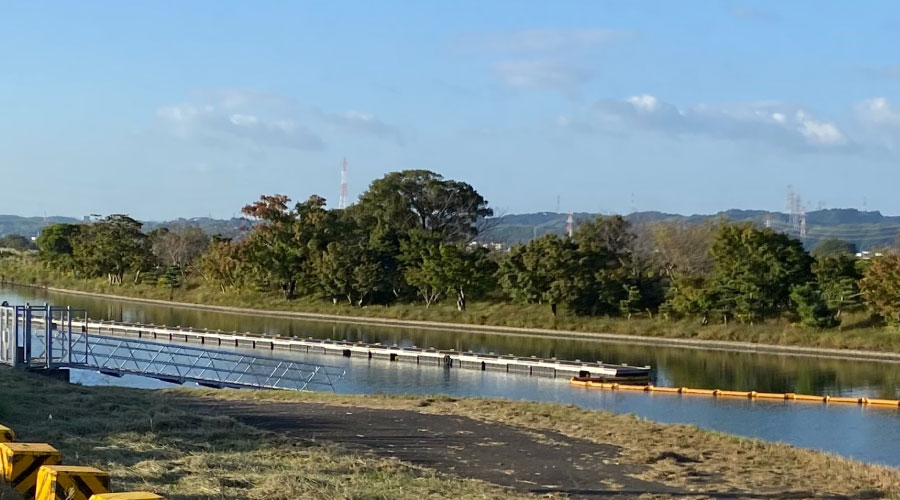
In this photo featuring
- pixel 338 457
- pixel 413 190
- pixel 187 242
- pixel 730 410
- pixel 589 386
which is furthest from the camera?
pixel 187 242

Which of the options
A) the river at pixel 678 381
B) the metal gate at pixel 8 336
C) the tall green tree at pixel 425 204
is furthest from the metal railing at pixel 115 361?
the tall green tree at pixel 425 204

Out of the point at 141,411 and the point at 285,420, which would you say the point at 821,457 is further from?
the point at 141,411

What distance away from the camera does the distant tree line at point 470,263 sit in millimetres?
45656

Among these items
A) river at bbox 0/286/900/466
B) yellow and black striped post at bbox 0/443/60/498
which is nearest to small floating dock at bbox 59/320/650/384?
river at bbox 0/286/900/466

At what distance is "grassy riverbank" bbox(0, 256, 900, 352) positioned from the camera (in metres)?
42.6

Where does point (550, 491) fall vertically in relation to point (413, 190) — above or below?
below

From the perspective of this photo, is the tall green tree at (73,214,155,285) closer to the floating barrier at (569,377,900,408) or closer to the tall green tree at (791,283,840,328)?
the tall green tree at (791,283,840,328)

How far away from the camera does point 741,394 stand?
30875 mm

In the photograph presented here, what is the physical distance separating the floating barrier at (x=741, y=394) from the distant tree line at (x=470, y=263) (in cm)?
1323

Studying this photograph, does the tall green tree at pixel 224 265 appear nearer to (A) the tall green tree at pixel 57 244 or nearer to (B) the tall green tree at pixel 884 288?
(A) the tall green tree at pixel 57 244

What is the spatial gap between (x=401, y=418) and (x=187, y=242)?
6524cm

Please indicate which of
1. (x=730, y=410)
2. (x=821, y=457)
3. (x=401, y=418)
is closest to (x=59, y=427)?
(x=401, y=418)

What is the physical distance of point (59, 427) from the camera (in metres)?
12.8

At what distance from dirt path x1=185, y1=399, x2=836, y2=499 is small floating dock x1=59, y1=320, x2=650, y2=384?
51.8 feet
